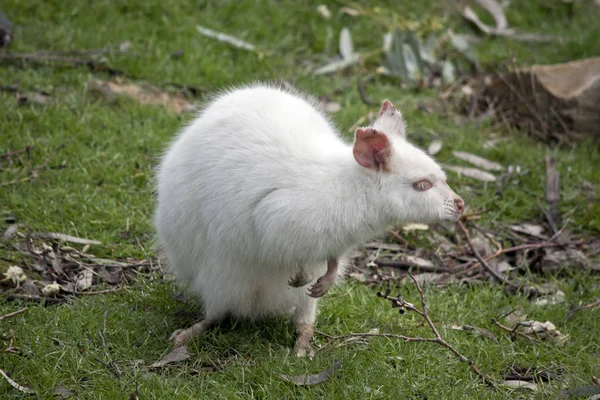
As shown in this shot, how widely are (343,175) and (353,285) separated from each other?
1.37 metres

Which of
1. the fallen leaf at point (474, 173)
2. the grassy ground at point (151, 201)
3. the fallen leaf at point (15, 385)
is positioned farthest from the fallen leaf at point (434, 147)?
the fallen leaf at point (15, 385)

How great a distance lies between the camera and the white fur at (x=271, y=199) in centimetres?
356

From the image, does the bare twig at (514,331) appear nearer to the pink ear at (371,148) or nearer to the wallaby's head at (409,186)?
the wallaby's head at (409,186)

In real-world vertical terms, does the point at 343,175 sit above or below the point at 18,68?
above

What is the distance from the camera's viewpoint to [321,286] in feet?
12.2

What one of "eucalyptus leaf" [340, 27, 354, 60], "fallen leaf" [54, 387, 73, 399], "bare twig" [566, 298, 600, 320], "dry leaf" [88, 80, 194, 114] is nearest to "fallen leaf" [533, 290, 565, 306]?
"bare twig" [566, 298, 600, 320]

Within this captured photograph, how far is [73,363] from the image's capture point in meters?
3.72

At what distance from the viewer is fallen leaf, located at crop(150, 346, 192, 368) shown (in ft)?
12.6

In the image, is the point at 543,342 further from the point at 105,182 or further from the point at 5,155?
the point at 5,155

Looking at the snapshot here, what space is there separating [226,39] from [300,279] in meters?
4.22

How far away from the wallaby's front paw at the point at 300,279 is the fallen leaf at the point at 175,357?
0.65 meters

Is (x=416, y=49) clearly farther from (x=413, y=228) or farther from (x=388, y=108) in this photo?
(x=388, y=108)

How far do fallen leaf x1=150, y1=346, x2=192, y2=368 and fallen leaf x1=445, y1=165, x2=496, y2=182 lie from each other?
2.97 m

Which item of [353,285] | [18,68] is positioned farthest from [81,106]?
[353,285]
